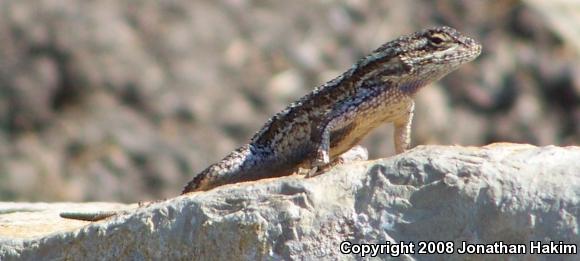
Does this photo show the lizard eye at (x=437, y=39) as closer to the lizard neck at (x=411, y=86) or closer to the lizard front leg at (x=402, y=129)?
the lizard neck at (x=411, y=86)

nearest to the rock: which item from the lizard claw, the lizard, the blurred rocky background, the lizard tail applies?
the lizard claw

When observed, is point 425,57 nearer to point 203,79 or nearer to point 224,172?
point 224,172

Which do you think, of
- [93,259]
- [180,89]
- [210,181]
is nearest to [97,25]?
[180,89]

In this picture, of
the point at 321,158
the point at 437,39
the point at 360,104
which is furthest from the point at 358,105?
the point at 437,39

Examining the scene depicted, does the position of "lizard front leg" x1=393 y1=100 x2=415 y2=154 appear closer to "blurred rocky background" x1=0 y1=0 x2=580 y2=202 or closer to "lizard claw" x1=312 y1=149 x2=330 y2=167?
"lizard claw" x1=312 y1=149 x2=330 y2=167

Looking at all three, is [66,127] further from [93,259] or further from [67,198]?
[93,259]

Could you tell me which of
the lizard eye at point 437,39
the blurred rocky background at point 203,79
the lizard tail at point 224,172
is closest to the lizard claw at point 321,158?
the lizard tail at point 224,172
